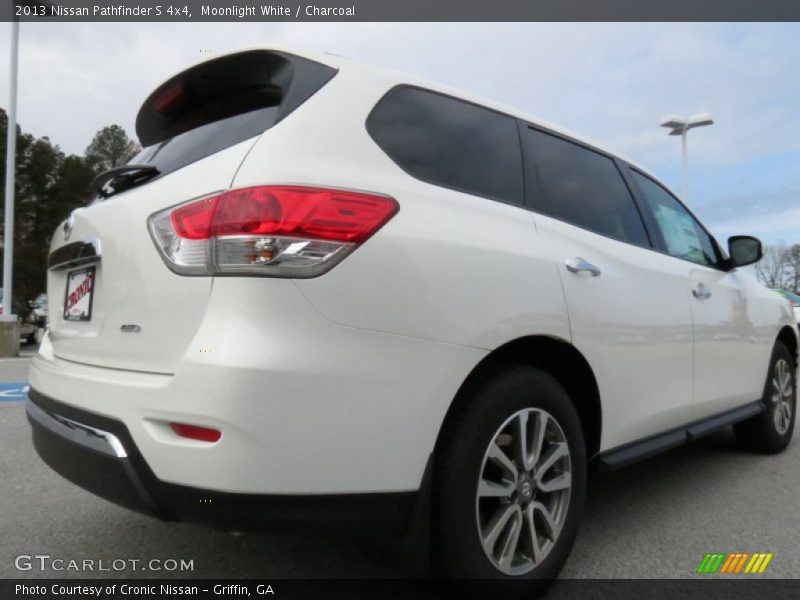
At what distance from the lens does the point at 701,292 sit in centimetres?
318

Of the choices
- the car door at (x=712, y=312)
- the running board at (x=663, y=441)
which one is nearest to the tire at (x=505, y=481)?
the running board at (x=663, y=441)

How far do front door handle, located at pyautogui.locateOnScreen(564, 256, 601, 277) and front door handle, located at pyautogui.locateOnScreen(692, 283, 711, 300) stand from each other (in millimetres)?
1005

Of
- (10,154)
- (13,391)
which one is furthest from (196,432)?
(10,154)

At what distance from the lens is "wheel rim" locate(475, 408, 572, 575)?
1.95 metres

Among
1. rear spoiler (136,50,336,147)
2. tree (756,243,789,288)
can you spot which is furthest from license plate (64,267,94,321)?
tree (756,243,789,288)

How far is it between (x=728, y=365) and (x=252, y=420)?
2.83 metres

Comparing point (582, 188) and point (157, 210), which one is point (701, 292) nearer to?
point (582, 188)

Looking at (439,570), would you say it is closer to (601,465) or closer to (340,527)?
(340,527)

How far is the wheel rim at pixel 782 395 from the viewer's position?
4109 mm

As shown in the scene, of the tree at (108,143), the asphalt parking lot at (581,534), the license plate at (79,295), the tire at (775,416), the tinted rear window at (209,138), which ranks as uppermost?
the tree at (108,143)

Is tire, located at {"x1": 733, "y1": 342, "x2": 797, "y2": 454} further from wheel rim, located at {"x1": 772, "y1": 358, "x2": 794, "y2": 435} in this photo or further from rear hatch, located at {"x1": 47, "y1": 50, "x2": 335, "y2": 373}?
rear hatch, located at {"x1": 47, "y1": 50, "x2": 335, "y2": 373}

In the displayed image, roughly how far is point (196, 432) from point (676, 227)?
284 cm

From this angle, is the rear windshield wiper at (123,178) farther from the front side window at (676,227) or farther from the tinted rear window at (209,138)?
the front side window at (676,227)

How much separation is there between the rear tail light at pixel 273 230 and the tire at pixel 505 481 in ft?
2.07
